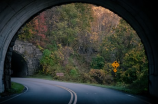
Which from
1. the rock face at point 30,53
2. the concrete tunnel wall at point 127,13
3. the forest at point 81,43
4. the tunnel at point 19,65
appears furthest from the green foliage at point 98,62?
the concrete tunnel wall at point 127,13

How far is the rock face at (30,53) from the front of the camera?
30.8 meters

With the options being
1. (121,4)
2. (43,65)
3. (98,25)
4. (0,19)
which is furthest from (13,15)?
(98,25)

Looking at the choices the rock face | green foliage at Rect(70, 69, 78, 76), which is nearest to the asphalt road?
the rock face

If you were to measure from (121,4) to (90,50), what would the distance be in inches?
1295

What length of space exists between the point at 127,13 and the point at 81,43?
103 feet

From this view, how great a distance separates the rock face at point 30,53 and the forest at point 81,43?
952mm

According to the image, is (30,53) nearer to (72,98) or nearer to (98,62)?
(98,62)

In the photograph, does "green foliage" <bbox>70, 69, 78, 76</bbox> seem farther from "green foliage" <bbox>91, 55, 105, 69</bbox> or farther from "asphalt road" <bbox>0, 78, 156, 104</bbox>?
"asphalt road" <bbox>0, 78, 156, 104</bbox>

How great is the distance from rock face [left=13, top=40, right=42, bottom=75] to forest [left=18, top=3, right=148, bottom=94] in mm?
952

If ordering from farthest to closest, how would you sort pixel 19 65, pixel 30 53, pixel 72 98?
pixel 19 65, pixel 30 53, pixel 72 98

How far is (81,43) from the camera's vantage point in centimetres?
4372

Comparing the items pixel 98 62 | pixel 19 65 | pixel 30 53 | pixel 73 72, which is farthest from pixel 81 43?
pixel 19 65

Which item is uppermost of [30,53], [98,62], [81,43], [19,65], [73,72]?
[81,43]

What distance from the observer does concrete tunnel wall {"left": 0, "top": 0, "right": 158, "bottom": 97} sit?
9891mm
